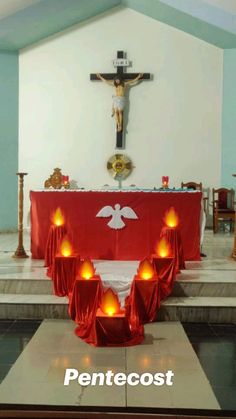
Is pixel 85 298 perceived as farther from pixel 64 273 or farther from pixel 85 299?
pixel 64 273

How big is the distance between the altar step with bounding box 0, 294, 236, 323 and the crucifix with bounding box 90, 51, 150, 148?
174 inches

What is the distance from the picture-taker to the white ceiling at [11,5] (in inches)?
260

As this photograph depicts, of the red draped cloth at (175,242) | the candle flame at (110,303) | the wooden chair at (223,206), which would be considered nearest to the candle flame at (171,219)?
the red draped cloth at (175,242)

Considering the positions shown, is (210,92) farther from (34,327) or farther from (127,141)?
(34,327)

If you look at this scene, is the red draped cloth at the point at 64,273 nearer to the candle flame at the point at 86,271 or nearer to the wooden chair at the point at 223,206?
the candle flame at the point at 86,271

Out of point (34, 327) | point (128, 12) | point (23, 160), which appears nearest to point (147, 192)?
point (34, 327)

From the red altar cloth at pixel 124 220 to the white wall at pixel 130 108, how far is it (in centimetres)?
275

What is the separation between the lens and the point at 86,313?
3797 mm

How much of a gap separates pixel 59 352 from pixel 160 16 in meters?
6.13

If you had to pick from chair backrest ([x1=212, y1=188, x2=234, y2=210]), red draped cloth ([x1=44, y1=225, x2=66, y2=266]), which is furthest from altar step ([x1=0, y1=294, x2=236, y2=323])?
chair backrest ([x1=212, y1=188, x2=234, y2=210])

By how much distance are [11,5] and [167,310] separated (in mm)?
5117

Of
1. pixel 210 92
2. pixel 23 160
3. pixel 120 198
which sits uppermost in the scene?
pixel 210 92

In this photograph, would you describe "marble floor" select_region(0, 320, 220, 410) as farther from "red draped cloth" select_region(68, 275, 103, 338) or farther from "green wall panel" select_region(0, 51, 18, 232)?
"green wall panel" select_region(0, 51, 18, 232)

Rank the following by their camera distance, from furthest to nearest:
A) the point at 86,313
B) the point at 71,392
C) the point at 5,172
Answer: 1. the point at 5,172
2. the point at 86,313
3. the point at 71,392
